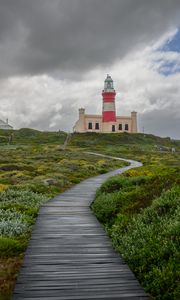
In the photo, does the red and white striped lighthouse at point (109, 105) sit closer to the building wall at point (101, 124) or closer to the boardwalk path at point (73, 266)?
the building wall at point (101, 124)

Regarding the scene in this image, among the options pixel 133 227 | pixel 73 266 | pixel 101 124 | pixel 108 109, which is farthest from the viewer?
pixel 101 124

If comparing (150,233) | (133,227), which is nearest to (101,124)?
(133,227)

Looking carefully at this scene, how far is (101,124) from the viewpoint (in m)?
143

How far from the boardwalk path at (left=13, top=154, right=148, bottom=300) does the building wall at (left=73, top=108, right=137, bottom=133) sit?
125 meters

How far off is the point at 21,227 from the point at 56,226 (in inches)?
48.4

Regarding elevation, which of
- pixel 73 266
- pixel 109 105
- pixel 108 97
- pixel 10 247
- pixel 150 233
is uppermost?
pixel 108 97

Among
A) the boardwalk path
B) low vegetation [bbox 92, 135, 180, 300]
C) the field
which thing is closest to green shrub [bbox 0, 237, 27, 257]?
the field

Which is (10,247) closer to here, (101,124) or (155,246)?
(155,246)

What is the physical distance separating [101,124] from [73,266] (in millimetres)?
133497

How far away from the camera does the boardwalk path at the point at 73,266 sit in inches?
318

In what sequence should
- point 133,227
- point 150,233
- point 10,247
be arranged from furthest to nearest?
point 133,227, point 10,247, point 150,233

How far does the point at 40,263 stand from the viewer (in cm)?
993

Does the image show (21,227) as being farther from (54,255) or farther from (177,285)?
(177,285)

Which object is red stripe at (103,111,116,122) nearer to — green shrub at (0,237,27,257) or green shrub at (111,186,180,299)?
green shrub at (111,186,180,299)
